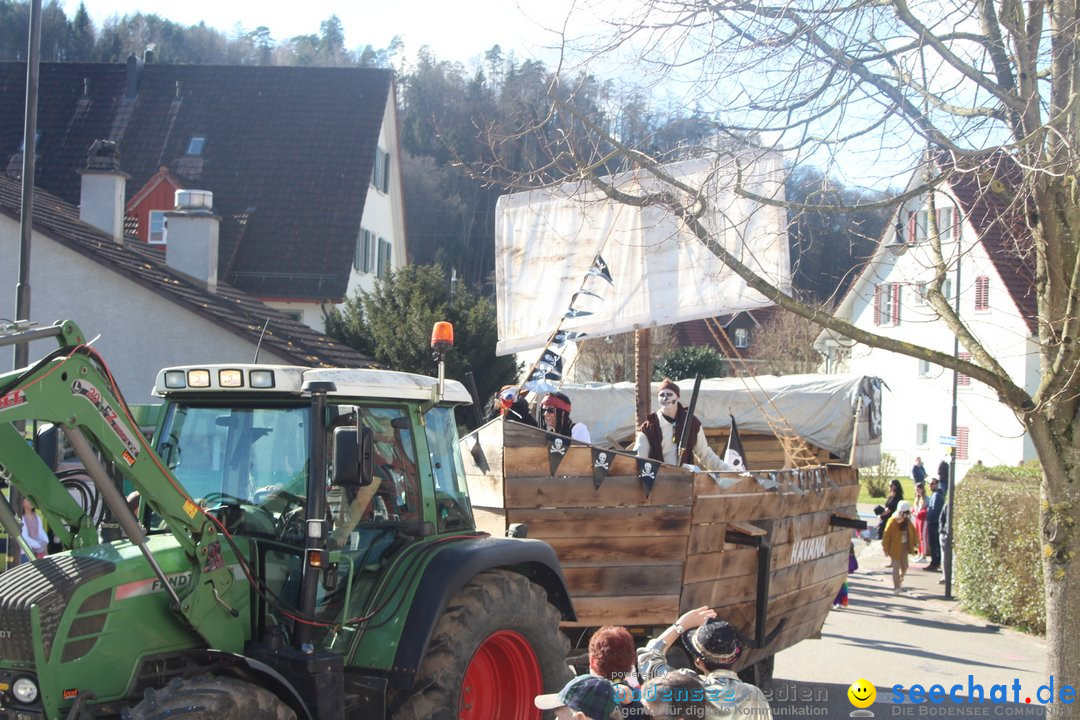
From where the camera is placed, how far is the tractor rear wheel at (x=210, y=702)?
4.29m

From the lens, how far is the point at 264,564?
536 centimetres

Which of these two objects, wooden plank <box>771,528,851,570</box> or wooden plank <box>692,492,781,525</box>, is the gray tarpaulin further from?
wooden plank <box>692,492,781,525</box>

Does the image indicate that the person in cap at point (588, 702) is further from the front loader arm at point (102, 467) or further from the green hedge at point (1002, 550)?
the green hedge at point (1002, 550)

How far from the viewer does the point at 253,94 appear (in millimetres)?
34875

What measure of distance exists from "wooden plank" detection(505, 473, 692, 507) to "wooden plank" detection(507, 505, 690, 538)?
4cm

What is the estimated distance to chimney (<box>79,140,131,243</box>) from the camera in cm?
2000

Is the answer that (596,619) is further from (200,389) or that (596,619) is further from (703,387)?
(703,387)

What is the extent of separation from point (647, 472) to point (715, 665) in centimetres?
249

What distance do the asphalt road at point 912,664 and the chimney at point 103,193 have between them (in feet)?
46.4

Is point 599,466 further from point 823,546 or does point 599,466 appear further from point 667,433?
point 823,546

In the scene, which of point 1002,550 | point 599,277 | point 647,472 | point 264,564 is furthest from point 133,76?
point 264,564

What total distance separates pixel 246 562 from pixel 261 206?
26.5 meters

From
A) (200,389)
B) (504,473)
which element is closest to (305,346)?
(504,473)

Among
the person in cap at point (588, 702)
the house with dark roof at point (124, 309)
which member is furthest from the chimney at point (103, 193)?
the person in cap at point (588, 702)
